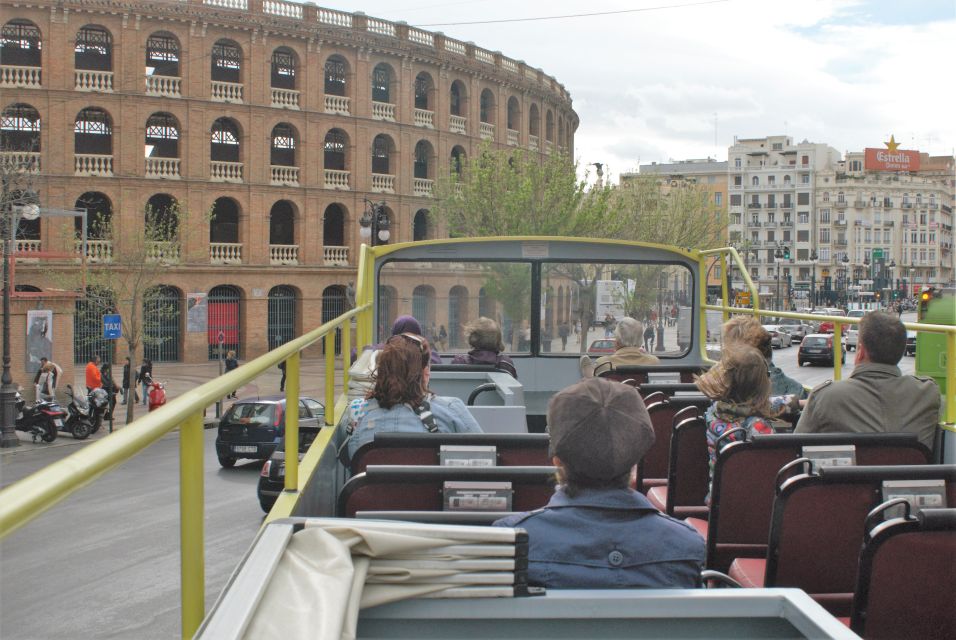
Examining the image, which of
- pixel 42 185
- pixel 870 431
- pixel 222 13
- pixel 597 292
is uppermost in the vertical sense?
pixel 222 13

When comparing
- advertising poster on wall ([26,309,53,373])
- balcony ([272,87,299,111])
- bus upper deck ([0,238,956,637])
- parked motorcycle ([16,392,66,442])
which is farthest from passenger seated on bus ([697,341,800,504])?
balcony ([272,87,299,111])

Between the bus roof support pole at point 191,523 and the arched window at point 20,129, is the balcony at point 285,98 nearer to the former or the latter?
the arched window at point 20,129

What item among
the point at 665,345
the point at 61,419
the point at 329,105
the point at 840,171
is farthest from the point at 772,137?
the point at 665,345

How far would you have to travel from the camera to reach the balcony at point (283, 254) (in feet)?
155

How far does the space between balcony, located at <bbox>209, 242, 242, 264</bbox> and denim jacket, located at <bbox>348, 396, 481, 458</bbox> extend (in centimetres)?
4220

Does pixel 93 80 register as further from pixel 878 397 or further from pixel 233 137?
pixel 878 397

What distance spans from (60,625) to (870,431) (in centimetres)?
405

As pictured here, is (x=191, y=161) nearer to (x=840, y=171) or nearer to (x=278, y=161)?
(x=278, y=161)

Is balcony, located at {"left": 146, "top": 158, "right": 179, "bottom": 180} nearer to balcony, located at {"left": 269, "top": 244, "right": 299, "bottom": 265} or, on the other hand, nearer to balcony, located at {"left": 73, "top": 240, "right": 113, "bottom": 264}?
balcony, located at {"left": 73, "top": 240, "right": 113, "bottom": 264}

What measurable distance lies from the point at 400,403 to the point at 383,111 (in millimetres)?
47303

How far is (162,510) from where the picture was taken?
6.91 ft

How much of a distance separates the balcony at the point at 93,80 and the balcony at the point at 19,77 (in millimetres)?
1548

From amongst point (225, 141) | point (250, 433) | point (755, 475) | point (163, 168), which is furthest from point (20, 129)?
point (755, 475)

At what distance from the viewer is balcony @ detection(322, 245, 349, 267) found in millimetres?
49000
